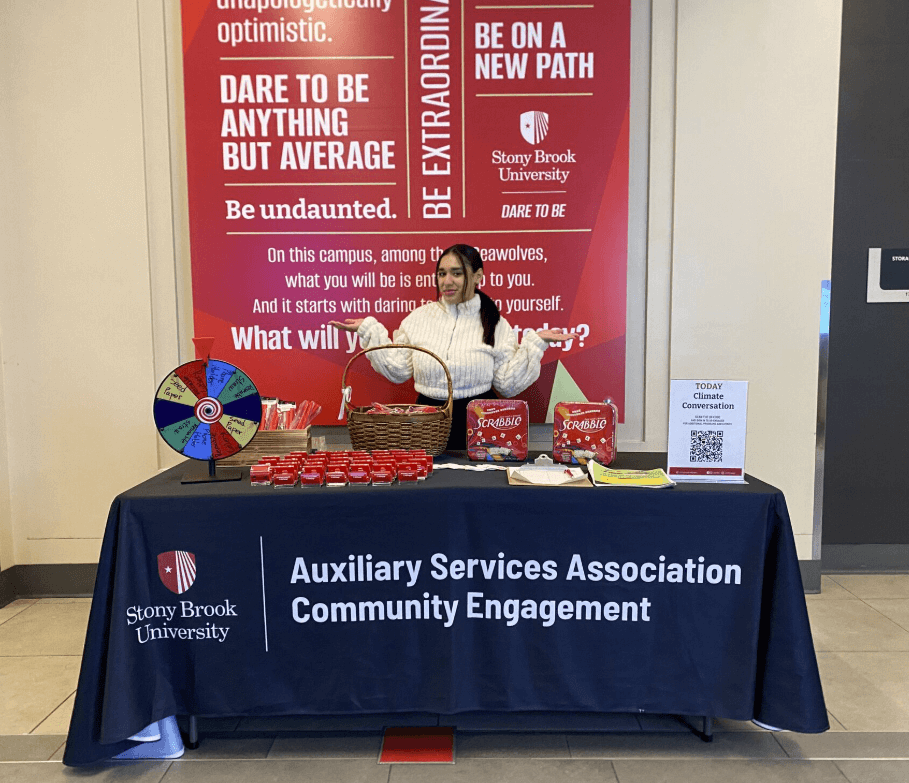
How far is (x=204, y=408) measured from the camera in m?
2.26

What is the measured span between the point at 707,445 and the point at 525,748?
1.08m

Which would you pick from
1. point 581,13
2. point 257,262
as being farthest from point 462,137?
point 257,262

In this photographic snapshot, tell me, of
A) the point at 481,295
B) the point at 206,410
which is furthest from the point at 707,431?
the point at 206,410

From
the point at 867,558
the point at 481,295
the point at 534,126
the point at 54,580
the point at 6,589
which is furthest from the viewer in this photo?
the point at 867,558

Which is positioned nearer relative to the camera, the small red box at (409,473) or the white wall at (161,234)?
the small red box at (409,473)

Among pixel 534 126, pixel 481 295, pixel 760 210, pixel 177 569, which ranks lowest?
pixel 177 569

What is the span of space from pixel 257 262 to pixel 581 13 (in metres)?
1.92

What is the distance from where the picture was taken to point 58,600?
12.2 feet

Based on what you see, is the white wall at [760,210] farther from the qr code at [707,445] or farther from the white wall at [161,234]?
the qr code at [707,445]

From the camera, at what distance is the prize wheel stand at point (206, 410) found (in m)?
2.24

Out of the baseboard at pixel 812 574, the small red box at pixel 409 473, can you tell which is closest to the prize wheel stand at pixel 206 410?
the small red box at pixel 409 473

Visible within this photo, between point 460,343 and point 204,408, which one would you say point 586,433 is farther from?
point 204,408

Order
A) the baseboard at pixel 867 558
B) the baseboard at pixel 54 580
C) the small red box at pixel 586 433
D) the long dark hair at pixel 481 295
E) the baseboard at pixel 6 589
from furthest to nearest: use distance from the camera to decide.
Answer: the baseboard at pixel 867 558
the baseboard at pixel 54 580
the baseboard at pixel 6 589
the long dark hair at pixel 481 295
the small red box at pixel 586 433

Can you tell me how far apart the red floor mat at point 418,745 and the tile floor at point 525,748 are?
0.09ft
